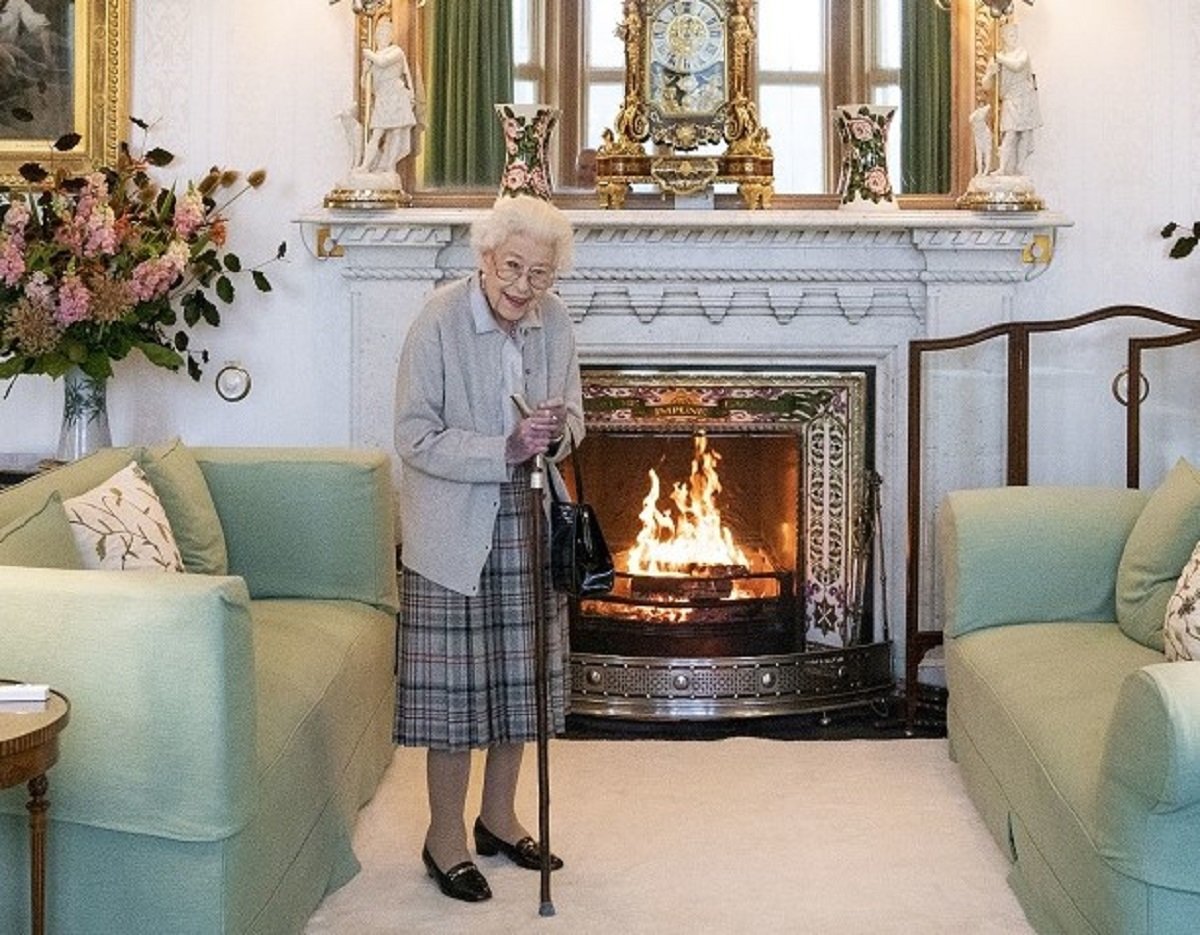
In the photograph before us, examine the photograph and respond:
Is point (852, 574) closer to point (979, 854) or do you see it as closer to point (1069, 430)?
point (1069, 430)

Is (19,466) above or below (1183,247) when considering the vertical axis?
below

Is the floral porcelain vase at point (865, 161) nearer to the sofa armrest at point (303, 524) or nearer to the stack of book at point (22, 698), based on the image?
the sofa armrest at point (303, 524)

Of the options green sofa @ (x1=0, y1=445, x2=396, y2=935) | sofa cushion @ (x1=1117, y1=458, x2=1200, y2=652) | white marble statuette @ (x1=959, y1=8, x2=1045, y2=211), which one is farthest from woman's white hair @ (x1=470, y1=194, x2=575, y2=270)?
white marble statuette @ (x1=959, y1=8, x2=1045, y2=211)

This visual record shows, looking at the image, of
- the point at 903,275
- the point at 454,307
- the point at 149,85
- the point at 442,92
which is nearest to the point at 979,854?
the point at 454,307

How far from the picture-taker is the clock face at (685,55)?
5.54 meters

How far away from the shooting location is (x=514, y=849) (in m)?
3.99

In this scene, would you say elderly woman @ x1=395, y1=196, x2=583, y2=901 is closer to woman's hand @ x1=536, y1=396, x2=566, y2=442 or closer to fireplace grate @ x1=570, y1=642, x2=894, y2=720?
woman's hand @ x1=536, y1=396, x2=566, y2=442

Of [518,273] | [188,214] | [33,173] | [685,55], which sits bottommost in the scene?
[518,273]

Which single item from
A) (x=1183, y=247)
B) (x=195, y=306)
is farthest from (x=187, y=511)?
(x=1183, y=247)

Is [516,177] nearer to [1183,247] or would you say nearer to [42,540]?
[1183,247]

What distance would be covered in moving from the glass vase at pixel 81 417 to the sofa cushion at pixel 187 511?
850mm

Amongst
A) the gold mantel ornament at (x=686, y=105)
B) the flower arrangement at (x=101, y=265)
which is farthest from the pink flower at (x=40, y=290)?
the gold mantel ornament at (x=686, y=105)

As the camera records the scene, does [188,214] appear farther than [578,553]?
Yes

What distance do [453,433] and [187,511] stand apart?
33.7 inches
